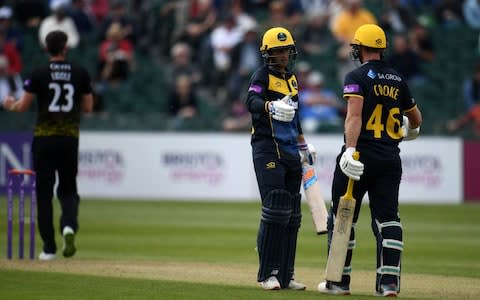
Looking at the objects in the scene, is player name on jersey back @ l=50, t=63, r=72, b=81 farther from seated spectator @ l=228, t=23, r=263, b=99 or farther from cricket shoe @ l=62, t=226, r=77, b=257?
seated spectator @ l=228, t=23, r=263, b=99

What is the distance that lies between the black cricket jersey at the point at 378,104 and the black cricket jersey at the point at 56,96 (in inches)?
161

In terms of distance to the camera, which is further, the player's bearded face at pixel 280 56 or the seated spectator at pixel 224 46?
the seated spectator at pixel 224 46

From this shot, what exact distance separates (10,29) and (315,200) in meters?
14.9

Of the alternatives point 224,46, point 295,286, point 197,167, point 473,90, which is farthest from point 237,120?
point 295,286

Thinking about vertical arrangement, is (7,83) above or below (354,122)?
above

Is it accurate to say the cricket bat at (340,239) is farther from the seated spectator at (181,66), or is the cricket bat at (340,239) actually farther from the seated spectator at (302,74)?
the seated spectator at (181,66)

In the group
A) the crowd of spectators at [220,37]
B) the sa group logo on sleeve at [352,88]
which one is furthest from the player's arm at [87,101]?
the crowd of spectators at [220,37]

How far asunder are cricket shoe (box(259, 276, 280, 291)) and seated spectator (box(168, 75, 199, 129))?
13.6 meters

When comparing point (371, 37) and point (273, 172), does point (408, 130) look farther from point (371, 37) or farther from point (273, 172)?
point (273, 172)

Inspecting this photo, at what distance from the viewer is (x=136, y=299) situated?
30.2 feet

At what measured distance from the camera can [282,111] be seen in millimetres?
9641

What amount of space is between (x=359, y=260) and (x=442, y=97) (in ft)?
37.8

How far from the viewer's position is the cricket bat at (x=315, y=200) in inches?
414

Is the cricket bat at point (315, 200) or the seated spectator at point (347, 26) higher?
the seated spectator at point (347, 26)
